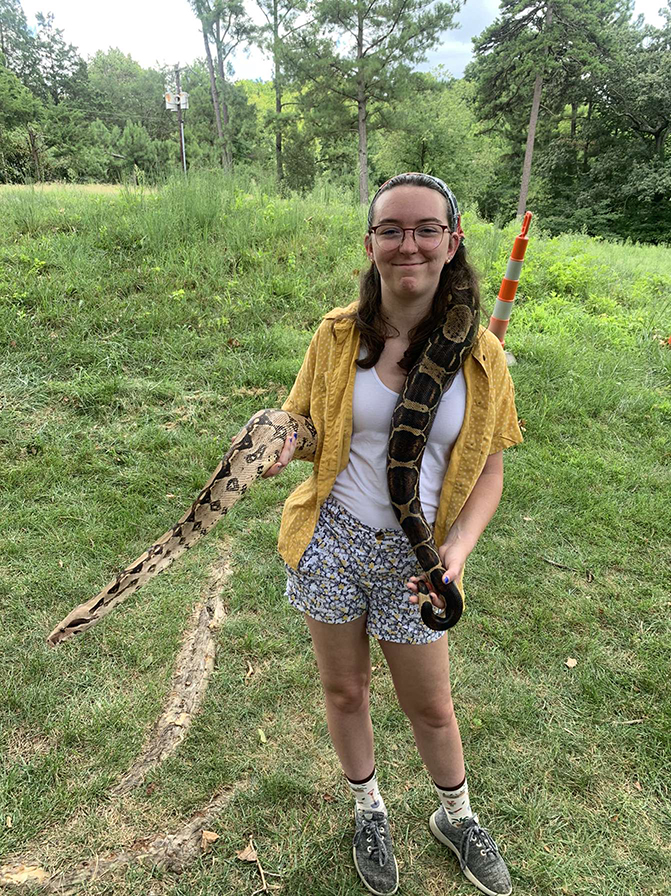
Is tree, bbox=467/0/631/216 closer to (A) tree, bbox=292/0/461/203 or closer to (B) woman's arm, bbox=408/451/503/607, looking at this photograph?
(A) tree, bbox=292/0/461/203

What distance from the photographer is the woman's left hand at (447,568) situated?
1695 mm

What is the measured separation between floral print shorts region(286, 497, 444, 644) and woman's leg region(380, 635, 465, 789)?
6 centimetres

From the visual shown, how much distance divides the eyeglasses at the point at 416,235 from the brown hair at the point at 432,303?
0.35 ft

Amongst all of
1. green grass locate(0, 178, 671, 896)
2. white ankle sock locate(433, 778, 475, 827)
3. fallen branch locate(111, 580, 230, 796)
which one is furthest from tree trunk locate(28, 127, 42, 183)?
white ankle sock locate(433, 778, 475, 827)

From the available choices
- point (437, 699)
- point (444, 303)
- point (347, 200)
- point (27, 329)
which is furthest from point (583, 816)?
point (347, 200)

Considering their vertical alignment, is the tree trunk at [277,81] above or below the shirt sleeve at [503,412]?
above

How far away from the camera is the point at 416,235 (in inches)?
63.4

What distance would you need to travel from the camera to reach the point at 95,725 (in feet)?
9.11

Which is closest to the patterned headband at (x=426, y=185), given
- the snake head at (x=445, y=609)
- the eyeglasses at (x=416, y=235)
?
the eyeglasses at (x=416, y=235)

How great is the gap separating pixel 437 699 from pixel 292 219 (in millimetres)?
7800

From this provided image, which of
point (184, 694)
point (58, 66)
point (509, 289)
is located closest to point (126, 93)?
point (58, 66)

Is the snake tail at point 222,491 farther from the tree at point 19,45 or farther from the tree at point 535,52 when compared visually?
the tree at point 19,45

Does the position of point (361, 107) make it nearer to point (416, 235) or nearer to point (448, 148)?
point (448, 148)

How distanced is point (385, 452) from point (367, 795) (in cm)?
153
